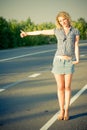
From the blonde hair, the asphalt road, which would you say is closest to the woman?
the blonde hair

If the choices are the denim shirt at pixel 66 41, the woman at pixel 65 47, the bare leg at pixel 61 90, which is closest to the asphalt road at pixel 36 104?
the bare leg at pixel 61 90

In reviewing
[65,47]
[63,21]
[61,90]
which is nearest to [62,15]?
[63,21]

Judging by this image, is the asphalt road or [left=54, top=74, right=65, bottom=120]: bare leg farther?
[left=54, top=74, right=65, bottom=120]: bare leg

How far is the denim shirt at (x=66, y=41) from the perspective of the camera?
6324 mm

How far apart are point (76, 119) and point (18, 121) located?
115cm

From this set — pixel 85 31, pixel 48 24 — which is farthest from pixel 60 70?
pixel 85 31

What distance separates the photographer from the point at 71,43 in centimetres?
635

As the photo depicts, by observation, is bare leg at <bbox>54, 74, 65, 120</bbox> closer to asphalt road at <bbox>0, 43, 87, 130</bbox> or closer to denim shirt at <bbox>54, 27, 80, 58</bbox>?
asphalt road at <bbox>0, 43, 87, 130</bbox>

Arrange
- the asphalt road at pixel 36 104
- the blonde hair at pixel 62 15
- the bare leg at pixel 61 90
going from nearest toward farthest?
1. the blonde hair at pixel 62 15
2. the asphalt road at pixel 36 104
3. the bare leg at pixel 61 90

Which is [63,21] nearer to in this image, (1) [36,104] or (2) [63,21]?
(2) [63,21]

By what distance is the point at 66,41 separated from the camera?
633 centimetres

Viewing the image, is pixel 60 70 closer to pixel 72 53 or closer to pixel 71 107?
pixel 72 53

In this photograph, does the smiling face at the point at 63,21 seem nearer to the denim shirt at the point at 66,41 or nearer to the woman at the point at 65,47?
the woman at the point at 65,47

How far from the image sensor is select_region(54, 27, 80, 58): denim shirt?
20.7ft
